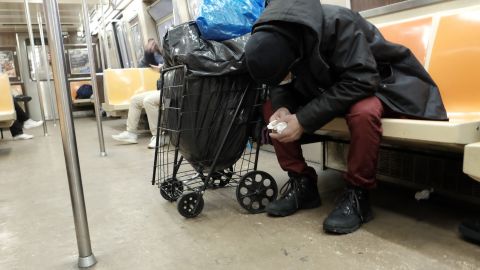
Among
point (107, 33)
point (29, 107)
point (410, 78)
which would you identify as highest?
point (107, 33)

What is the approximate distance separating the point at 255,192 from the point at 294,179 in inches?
7.1

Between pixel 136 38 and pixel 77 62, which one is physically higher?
pixel 136 38

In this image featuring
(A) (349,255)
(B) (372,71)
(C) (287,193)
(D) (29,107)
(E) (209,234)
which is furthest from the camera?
(D) (29,107)

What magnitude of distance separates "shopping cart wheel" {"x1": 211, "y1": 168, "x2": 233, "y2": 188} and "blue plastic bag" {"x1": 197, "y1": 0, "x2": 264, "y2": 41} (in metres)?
0.78

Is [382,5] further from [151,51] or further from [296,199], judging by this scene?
[151,51]

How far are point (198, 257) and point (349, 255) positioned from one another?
494mm

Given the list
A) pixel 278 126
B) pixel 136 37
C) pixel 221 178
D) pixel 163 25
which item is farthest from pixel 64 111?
pixel 136 37

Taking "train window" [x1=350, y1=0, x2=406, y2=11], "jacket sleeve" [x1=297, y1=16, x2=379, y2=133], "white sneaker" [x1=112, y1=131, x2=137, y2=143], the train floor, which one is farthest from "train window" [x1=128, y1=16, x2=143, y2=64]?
"jacket sleeve" [x1=297, y1=16, x2=379, y2=133]

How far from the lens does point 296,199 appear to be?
1.56 m

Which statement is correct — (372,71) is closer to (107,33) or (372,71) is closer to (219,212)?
(219,212)

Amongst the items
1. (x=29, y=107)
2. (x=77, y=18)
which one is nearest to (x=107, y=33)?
(x=77, y=18)

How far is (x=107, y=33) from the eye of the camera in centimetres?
813

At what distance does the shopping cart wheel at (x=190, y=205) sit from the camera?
156cm

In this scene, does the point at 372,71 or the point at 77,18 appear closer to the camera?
the point at 372,71
